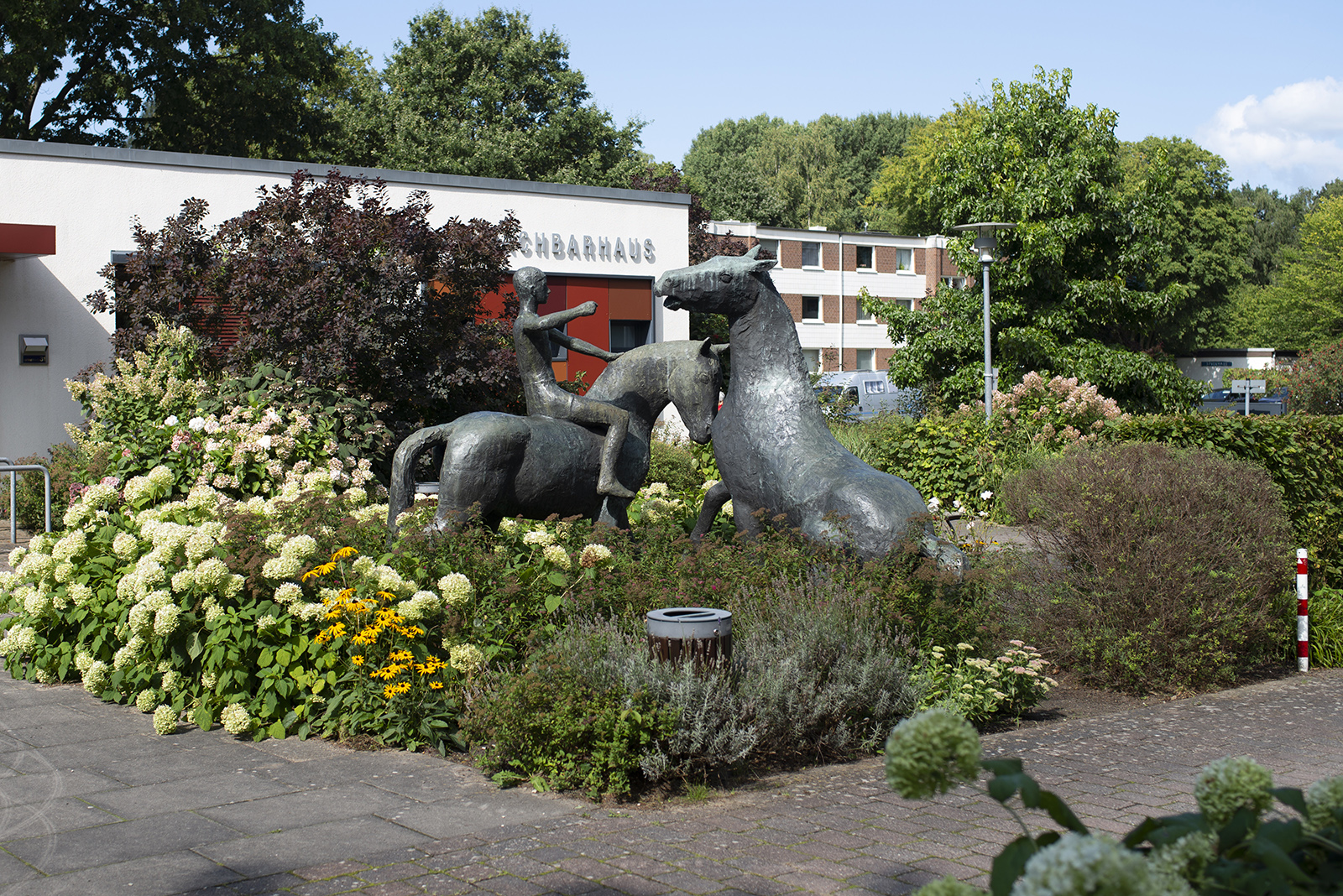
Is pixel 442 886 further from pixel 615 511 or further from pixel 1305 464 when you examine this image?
pixel 1305 464

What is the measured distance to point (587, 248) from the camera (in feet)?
69.1

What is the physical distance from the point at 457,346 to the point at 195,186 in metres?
5.96

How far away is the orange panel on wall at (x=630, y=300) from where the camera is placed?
21.5 meters

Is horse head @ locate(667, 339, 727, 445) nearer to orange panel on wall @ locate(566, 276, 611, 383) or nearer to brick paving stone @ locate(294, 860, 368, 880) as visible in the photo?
brick paving stone @ locate(294, 860, 368, 880)

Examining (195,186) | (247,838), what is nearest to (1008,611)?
(247,838)

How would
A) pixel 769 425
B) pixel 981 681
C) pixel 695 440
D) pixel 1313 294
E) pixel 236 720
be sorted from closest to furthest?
pixel 236 720 → pixel 981 681 → pixel 769 425 → pixel 695 440 → pixel 1313 294

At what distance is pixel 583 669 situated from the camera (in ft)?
17.6

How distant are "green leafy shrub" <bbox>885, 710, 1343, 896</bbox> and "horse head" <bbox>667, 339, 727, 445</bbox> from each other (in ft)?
19.0

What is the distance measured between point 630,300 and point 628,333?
66cm

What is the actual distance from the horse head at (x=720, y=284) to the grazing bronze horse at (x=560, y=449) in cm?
56

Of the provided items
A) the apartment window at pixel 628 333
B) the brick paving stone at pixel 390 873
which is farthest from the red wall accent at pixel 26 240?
the brick paving stone at pixel 390 873

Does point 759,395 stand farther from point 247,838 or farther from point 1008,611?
point 247,838

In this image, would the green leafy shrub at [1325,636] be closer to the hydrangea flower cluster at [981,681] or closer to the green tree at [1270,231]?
the hydrangea flower cluster at [981,681]

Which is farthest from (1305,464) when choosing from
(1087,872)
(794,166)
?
(794,166)
